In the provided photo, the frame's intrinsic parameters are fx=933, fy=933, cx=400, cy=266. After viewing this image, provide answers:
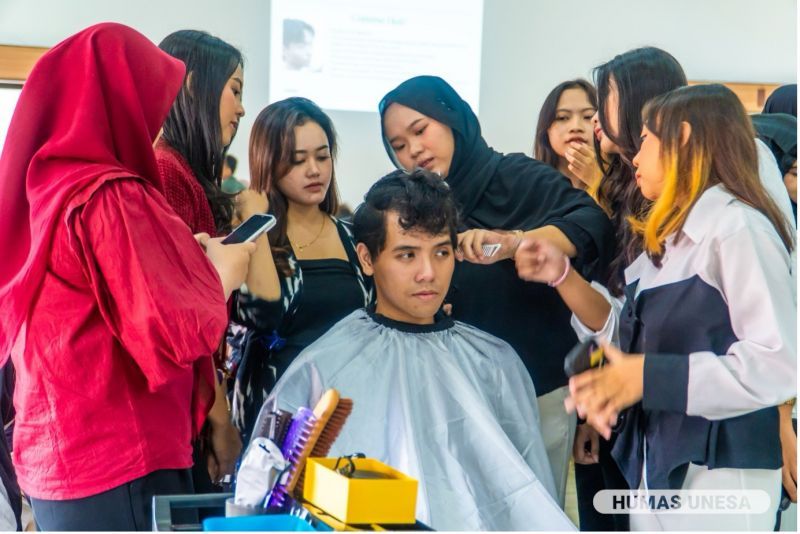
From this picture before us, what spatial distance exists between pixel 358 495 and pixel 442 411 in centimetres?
96

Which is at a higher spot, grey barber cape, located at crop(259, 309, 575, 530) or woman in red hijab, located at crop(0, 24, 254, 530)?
woman in red hijab, located at crop(0, 24, 254, 530)

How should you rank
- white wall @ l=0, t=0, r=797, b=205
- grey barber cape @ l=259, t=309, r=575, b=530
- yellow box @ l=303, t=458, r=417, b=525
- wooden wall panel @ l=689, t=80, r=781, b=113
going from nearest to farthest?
yellow box @ l=303, t=458, r=417, b=525, grey barber cape @ l=259, t=309, r=575, b=530, white wall @ l=0, t=0, r=797, b=205, wooden wall panel @ l=689, t=80, r=781, b=113

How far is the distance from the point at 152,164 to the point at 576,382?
34.6 inches

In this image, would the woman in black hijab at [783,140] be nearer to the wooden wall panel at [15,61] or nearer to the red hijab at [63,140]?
the red hijab at [63,140]

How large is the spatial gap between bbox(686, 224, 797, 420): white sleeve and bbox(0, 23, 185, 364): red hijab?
1.07m

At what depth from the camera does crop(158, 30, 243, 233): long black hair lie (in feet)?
7.12

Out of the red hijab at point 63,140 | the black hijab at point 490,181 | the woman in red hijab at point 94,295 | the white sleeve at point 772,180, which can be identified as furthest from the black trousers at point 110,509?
the white sleeve at point 772,180

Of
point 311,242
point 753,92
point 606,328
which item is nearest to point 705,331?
point 606,328

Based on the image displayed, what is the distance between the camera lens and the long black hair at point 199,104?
2.17 m

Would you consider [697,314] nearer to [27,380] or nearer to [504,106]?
[27,380]

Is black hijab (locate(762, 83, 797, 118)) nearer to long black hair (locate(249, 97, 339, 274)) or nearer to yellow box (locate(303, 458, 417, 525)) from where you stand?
long black hair (locate(249, 97, 339, 274))

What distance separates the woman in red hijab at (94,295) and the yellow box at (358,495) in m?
0.43

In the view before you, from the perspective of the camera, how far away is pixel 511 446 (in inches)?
81.6

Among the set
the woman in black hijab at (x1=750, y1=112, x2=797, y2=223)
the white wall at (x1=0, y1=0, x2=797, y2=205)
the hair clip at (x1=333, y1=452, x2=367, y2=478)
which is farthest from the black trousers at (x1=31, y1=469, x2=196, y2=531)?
the white wall at (x1=0, y1=0, x2=797, y2=205)
